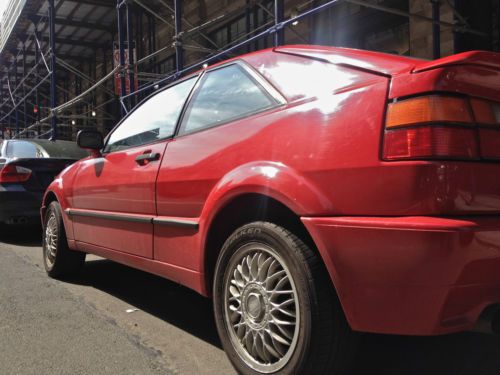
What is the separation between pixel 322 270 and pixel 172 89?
1991 mm

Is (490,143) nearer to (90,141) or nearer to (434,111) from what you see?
(434,111)

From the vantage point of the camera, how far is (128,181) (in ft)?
11.0

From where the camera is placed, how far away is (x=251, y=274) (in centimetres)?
234

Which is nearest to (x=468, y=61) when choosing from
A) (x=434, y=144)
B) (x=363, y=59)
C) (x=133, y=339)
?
(x=434, y=144)

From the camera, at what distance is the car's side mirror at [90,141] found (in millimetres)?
4059

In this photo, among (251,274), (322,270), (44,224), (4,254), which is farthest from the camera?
(4,254)

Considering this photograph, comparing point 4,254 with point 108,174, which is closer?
point 108,174

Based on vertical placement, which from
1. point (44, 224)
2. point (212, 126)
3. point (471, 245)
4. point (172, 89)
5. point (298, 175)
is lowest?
point (44, 224)

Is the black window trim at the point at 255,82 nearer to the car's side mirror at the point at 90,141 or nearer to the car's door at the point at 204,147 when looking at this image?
the car's door at the point at 204,147

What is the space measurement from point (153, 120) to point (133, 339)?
1485 mm

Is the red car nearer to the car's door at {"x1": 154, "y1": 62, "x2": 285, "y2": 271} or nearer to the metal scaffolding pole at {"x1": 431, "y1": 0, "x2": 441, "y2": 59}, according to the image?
the car's door at {"x1": 154, "y1": 62, "x2": 285, "y2": 271}

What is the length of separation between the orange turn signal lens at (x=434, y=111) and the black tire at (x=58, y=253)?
3537 mm

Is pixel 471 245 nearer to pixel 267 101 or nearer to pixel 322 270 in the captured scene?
pixel 322 270

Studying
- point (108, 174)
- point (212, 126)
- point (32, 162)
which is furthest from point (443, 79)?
point (32, 162)
